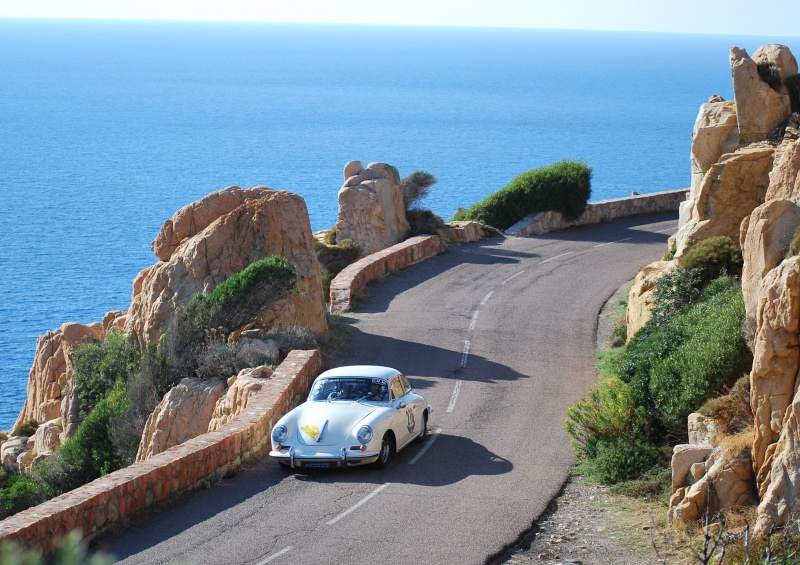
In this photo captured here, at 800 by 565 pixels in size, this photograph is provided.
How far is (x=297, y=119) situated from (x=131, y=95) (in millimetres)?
42721

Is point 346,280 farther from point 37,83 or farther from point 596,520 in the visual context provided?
point 37,83

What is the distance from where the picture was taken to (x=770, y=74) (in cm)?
2652

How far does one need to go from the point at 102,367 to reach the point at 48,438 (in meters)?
2.85

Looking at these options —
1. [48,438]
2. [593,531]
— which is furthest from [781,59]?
[48,438]

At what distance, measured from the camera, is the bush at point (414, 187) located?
41.0 m

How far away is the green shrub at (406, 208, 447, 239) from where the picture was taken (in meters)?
38.1

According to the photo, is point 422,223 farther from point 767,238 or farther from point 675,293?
point 767,238

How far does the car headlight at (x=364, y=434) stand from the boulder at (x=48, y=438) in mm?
12936

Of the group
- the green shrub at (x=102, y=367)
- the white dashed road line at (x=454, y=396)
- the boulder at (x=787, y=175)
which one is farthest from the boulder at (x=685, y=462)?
the green shrub at (x=102, y=367)

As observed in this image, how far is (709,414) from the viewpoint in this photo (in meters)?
15.0

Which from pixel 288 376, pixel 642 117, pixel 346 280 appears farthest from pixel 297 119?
pixel 288 376

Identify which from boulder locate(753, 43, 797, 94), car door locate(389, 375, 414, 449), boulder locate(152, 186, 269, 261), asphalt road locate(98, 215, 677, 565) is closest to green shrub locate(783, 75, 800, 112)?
boulder locate(753, 43, 797, 94)

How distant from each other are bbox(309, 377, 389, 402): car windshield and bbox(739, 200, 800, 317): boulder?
6.01 m

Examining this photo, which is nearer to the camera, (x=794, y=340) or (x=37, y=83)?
(x=794, y=340)
